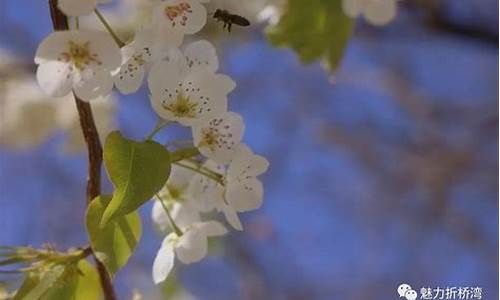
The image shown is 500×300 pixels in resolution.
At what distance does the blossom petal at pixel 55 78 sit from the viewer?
60cm

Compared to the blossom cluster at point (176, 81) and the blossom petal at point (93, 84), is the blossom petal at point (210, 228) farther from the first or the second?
the blossom petal at point (93, 84)

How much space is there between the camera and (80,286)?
0.68 metres

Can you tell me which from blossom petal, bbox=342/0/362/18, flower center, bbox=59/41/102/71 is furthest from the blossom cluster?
blossom petal, bbox=342/0/362/18

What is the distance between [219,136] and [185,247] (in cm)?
12

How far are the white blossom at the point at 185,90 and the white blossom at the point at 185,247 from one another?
132mm

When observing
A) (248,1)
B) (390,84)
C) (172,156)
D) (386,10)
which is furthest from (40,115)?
(390,84)

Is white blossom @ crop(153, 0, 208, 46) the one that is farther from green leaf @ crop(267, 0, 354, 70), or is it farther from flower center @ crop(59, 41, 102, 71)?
green leaf @ crop(267, 0, 354, 70)

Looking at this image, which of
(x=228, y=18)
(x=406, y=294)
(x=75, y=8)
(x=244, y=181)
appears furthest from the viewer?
(x=406, y=294)

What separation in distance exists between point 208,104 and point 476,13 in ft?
4.00

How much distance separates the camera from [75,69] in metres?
0.62

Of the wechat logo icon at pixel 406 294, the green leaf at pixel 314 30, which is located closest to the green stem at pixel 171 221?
the green leaf at pixel 314 30

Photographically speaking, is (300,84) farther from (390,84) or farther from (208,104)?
(208,104)

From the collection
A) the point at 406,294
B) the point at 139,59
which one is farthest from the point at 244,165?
the point at 406,294

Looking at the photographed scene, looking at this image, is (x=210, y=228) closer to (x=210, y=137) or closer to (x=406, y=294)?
(x=210, y=137)
